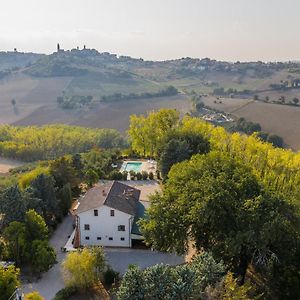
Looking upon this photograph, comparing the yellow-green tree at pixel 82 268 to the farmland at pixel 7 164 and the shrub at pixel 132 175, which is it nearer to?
the shrub at pixel 132 175

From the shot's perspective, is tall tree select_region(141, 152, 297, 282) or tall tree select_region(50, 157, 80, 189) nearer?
tall tree select_region(141, 152, 297, 282)

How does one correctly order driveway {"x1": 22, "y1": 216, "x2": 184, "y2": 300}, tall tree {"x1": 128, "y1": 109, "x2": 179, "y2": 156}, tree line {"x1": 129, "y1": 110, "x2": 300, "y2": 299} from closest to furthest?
tree line {"x1": 129, "y1": 110, "x2": 300, "y2": 299}, driveway {"x1": 22, "y1": 216, "x2": 184, "y2": 300}, tall tree {"x1": 128, "y1": 109, "x2": 179, "y2": 156}

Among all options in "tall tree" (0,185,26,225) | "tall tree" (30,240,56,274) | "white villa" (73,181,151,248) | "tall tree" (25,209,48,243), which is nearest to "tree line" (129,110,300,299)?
"white villa" (73,181,151,248)

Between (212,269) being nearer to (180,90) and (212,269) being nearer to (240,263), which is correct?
(240,263)

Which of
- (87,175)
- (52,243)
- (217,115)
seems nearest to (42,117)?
(217,115)

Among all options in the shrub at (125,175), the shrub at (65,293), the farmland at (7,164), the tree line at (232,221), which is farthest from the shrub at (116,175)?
the farmland at (7,164)

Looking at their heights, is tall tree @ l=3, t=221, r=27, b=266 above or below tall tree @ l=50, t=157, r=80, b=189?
below

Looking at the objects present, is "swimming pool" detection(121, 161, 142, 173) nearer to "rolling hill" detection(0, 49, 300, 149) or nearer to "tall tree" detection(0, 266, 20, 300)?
"tall tree" detection(0, 266, 20, 300)

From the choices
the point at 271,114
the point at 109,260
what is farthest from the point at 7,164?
the point at 271,114
